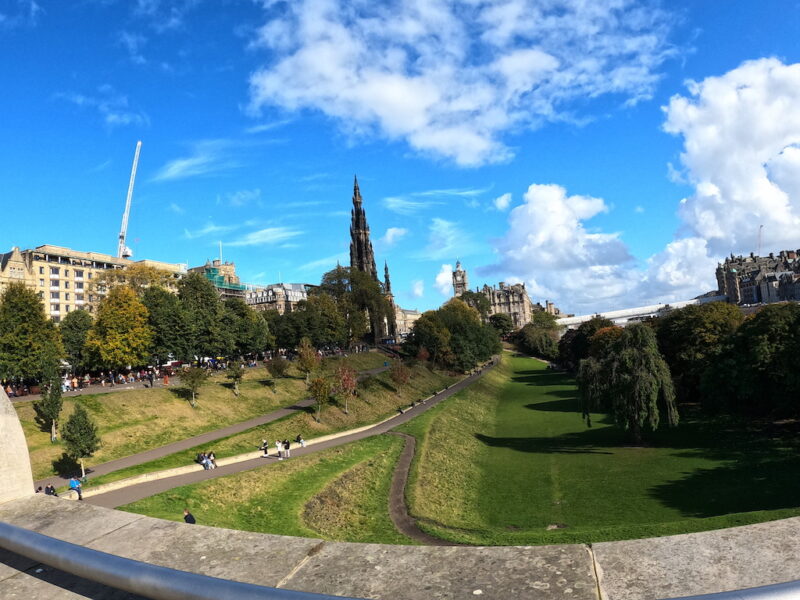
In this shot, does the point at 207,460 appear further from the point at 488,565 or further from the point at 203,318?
the point at 203,318

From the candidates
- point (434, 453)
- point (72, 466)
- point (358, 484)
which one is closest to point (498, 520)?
point (358, 484)

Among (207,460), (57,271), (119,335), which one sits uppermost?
(57,271)

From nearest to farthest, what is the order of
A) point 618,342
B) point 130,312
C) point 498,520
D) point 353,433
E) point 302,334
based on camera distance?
point 498,520
point 618,342
point 353,433
point 130,312
point 302,334

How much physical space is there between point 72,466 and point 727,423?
179ft

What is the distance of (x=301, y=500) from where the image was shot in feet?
107

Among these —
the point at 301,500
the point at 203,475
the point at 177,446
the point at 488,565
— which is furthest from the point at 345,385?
the point at 488,565

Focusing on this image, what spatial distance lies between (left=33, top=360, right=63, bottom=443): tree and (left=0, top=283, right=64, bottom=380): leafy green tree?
803 cm

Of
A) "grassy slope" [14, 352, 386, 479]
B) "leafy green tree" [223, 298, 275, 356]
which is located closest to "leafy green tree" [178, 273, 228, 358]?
"leafy green tree" [223, 298, 275, 356]

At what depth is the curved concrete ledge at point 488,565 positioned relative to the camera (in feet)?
11.6

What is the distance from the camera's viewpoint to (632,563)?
12.2 feet

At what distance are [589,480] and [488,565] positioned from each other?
37537 millimetres

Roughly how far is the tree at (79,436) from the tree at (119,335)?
26.7m

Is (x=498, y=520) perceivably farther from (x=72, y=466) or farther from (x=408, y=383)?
(x=408, y=383)

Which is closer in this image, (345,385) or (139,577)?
(139,577)
